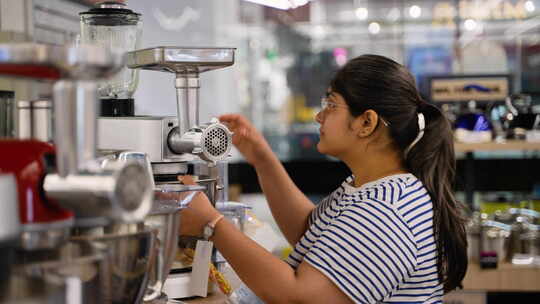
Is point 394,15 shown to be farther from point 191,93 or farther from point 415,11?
point 191,93

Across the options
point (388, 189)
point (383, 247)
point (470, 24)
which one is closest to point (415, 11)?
point (470, 24)

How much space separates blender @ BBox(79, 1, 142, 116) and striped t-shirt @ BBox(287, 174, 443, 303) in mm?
518

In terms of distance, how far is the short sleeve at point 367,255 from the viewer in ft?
4.74

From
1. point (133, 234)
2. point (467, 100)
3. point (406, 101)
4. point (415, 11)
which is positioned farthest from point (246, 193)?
point (133, 234)

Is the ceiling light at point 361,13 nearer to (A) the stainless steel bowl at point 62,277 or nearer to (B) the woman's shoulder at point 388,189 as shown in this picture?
(B) the woman's shoulder at point 388,189

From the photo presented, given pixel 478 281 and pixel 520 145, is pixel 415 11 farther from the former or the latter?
pixel 478 281

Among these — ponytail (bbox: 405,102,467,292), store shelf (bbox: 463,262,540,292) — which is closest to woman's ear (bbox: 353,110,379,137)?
ponytail (bbox: 405,102,467,292)

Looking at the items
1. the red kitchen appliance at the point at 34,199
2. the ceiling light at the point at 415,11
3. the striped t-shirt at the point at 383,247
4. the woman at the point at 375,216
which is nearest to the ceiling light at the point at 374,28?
the ceiling light at the point at 415,11

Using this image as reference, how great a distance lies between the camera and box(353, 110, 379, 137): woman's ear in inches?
64.9

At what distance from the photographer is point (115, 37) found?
1655 mm

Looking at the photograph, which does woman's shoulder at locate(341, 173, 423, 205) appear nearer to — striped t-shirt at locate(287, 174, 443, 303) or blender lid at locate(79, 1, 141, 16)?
striped t-shirt at locate(287, 174, 443, 303)

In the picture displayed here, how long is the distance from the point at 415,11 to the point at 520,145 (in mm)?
3490

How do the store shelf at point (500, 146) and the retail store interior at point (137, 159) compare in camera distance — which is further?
the store shelf at point (500, 146)

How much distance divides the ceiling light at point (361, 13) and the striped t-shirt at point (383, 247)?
5.39m
